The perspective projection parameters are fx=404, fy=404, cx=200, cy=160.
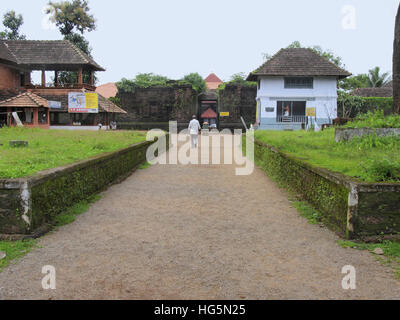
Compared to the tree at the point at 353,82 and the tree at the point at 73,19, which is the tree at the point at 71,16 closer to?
the tree at the point at 73,19

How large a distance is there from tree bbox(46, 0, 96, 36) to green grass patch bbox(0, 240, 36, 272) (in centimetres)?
3454

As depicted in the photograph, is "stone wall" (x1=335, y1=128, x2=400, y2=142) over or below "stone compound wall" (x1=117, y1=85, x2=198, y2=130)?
below

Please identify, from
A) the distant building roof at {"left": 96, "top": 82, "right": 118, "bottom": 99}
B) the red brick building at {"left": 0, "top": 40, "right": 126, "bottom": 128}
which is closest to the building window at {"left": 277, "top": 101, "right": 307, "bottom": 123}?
the red brick building at {"left": 0, "top": 40, "right": 126, "bottom": 128}

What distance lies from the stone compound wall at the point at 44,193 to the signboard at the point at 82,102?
75.2 feet

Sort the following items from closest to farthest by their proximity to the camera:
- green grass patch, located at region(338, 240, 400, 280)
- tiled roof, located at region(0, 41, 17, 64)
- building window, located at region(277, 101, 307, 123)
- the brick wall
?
green grass patch, located at region(338, 240, 400, 280) → tiled roof, located at region(0, 41, 17, 64) → the brick wall → building window, located at region(277, 101, 307, 123)

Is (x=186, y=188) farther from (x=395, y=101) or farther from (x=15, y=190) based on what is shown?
(x=395, y=101)

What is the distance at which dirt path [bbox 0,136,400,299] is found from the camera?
2953 mm

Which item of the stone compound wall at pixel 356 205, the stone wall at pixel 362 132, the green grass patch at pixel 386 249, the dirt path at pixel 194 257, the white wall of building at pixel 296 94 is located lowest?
the dirt path at pixel 194 257

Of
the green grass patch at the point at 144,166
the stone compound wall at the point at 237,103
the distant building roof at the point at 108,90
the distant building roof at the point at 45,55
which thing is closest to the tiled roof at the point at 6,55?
the distant building roof at the point at 45,55

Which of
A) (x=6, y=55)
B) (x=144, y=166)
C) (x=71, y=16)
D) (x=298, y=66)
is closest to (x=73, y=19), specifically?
(x=71, y=16)

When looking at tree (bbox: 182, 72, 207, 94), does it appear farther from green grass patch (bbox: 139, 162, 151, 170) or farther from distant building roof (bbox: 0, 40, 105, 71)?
green grass patch (bbox: 139, 162, 151, 170)

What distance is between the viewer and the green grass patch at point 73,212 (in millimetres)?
4785

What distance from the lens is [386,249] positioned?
375 cm

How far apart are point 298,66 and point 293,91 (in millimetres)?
1830
